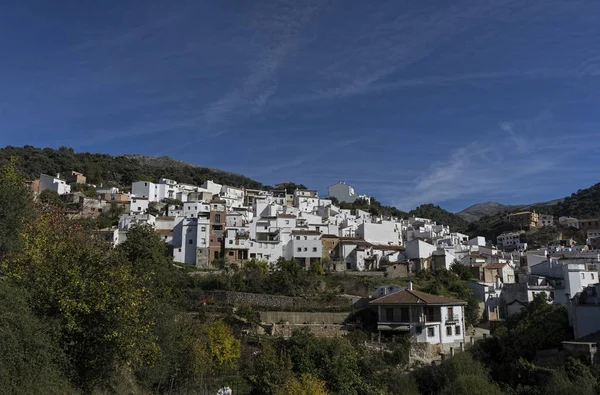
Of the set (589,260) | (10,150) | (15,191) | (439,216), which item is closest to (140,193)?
(10,150)

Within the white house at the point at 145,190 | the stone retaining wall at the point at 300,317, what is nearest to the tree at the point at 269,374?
the stone retaining wall at the point at 300,317

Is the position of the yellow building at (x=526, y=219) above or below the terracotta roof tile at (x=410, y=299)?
above

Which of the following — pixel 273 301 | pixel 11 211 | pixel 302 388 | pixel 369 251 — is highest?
pixel 369 251

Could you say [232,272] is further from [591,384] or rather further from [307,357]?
[591,384]

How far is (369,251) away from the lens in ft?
167

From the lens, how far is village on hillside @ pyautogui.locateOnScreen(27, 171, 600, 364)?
109 feet

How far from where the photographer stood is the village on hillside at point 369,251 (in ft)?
109

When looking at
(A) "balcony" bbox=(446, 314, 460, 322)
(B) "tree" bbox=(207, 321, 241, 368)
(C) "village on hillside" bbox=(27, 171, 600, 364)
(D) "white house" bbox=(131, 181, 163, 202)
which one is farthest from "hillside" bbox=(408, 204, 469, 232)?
(B) "tree" bbox=(207, 321, 241, 368)

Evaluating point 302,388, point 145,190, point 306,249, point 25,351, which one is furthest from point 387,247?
point 25,351

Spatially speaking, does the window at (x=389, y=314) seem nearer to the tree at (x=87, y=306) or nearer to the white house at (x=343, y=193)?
the tree at (x=87, y=306)

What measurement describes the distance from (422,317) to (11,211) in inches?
948

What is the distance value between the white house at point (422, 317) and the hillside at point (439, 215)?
61.4 m

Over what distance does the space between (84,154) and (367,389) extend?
82900 millimetres

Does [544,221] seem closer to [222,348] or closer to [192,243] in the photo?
[192,243]
